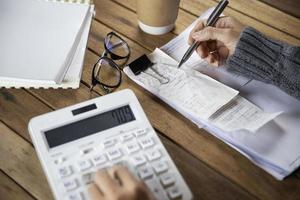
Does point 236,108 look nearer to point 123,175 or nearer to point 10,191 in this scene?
point 123,175

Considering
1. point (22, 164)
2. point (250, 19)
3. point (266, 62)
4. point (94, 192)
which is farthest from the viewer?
point (250, 19)

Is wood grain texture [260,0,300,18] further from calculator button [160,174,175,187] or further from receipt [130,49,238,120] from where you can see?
calculator button [160,174,175,187]

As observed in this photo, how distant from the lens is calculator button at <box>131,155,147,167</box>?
570mm

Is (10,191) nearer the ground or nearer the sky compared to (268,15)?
nearer the ground

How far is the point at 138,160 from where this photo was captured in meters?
0.57

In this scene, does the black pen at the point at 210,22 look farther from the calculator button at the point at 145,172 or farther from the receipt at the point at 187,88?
the calculator button at the point at 145,172

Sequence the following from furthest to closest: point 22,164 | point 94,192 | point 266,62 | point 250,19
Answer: point 250,19, point 266,62, point 22,164, point 94,192

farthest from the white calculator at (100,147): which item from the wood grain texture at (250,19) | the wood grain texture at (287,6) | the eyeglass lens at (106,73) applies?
the wood grain texture at (287,6)

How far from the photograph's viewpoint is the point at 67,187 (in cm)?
54

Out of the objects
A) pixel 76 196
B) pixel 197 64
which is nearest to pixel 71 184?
pixel 76 196

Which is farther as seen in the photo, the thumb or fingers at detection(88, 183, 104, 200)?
the thumb

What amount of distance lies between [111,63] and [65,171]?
28 centimetres

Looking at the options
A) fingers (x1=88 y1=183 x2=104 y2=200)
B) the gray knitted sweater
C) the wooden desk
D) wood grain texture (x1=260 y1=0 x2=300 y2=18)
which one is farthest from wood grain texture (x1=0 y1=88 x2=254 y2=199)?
wood grain texture (x1=260 y1=0 x2=300 y2=18)

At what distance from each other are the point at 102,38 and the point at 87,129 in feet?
0.92
